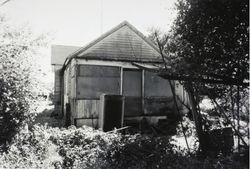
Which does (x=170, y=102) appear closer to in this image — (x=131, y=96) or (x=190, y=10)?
(x=131, y=96)

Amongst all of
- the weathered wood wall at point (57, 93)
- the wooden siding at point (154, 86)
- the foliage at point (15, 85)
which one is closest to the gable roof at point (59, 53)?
the weathered wood wall at point (57, 93)

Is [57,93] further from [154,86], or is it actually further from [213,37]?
[213,37]

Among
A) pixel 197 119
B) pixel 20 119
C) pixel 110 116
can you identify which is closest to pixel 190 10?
pixel 197 119

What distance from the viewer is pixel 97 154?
6578 mm

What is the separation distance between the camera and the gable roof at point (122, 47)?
12180 mm

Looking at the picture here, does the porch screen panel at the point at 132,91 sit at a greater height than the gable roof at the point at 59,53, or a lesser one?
lesser

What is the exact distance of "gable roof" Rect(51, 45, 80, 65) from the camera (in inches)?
1061

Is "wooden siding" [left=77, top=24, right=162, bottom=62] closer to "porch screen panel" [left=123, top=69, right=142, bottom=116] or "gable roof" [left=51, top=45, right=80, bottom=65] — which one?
"porch screen panel" [left=123, top=69, right=142, bottom=116]

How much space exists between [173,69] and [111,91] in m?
5.19

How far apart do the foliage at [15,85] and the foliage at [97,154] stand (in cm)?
49

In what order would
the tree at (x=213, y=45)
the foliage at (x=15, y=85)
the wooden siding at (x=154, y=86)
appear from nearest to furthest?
the tree at (x=213, y=45) < the foliage at (x=15, y=85) < the wooden siding at (x=154, y=86)

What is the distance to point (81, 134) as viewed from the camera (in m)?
7.70

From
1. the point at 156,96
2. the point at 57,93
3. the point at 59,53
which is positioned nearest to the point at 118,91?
the point at 156,96

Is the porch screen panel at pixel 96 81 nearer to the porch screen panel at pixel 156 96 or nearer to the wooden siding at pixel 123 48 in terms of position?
the wooden siding at pixel 123 48
